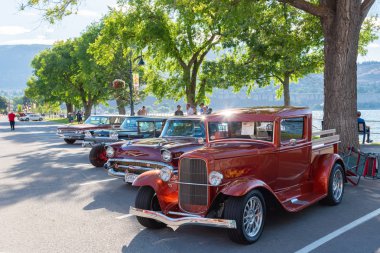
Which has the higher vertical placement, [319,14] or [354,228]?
[319,14]

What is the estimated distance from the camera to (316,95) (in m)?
136

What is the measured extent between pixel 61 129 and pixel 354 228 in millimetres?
18279

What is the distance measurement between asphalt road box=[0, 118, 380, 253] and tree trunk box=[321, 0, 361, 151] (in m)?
2.57

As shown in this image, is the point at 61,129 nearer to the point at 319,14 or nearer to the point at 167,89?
the point at 167,89

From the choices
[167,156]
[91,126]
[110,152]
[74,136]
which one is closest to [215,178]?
[167,156]

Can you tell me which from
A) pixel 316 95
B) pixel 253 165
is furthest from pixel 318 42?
pixel 316 95

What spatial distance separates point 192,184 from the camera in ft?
20.4

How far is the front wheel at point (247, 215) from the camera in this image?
567 centimetres

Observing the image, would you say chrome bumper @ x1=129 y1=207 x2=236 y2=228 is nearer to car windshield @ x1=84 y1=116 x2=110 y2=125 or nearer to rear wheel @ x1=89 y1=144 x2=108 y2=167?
rear wheel @ x1=89 y1=144 x2=108 y2=167

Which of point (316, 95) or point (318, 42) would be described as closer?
point (318, 42)

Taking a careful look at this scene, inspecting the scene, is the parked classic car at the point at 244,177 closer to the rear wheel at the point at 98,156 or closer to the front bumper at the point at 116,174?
the front bumper at the point at 116,174

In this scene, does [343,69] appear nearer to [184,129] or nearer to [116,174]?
[184,129]

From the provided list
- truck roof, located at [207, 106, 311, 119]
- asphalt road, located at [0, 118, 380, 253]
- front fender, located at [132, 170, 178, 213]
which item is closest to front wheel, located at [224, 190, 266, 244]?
asphalt road, located at [0, 118, 380, 253]

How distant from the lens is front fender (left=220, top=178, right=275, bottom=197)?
18.7ft
